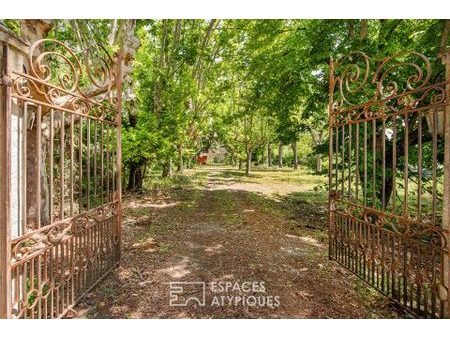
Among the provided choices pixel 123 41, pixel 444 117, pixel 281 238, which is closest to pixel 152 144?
pixel 123 41

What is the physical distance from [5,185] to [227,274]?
3326mm

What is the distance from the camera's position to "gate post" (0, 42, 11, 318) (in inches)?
98.4

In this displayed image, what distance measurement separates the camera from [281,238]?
672 centimetres

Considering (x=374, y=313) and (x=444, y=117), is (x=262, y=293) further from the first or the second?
(x=444, y=117)

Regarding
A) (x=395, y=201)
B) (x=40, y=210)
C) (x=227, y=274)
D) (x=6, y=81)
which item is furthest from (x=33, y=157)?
(x=395, y=201)

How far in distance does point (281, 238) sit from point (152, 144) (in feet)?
21.6

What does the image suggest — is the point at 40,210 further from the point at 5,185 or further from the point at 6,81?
the point at 6,81

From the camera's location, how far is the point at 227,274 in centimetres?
468

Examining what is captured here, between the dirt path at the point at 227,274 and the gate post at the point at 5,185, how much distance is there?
1.30m

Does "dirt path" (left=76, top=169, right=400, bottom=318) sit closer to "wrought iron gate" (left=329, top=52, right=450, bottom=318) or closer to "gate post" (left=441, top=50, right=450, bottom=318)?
"wrought iron gate" (left=329, top=52, right=450, bottom=318)

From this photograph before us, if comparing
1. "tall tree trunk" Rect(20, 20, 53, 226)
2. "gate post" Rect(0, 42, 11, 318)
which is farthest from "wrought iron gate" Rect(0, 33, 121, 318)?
"tall tree trunk" Rect(20, 20, 53, 226)

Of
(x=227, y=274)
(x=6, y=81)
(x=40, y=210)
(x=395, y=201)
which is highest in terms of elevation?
(x=6, y=81)

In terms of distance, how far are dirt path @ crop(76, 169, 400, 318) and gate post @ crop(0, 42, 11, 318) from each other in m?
1.30

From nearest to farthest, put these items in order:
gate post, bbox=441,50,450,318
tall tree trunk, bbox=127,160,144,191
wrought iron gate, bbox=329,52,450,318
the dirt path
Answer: gate post, bbox=441,50,450,318, wrought iron gate, bbox=329,52,450,318, the dirt path, tall tree trunk, bbox=127,160,144,191
